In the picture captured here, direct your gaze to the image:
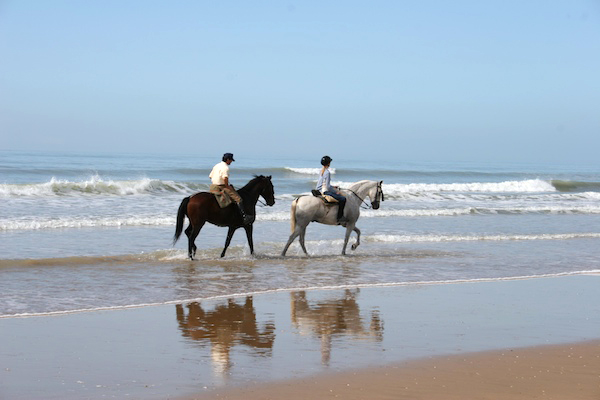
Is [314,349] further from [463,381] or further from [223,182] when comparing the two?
[223,182]

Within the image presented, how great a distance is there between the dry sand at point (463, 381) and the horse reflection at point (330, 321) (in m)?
0.73

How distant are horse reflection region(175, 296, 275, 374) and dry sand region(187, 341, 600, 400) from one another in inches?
38.0

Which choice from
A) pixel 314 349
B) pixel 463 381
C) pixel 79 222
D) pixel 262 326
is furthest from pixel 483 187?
pixel 463 381

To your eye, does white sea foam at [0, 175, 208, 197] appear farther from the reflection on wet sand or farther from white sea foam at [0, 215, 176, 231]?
the reflection on wet sand

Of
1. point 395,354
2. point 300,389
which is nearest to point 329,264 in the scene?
point 395,354

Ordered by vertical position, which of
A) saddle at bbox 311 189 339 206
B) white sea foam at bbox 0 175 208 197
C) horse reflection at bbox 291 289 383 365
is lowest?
horse reflection at bbox 291 289 383 365

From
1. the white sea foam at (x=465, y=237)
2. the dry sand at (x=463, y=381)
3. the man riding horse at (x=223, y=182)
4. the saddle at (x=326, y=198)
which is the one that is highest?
the man riding horse at (x=223, y=182)

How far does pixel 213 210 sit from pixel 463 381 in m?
8.85

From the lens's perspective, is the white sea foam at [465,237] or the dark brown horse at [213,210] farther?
the white sea foam at [465,237]

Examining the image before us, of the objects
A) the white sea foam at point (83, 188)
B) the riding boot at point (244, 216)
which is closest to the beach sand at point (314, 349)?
the riding boot at point (244, 216)

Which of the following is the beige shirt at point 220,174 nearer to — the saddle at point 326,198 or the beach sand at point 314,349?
the saddle at point 326,198

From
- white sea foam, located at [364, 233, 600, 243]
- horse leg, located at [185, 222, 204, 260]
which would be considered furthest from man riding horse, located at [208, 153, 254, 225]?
white sea foam, located at [364, 233, 600, 243]

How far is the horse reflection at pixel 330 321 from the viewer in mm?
8484

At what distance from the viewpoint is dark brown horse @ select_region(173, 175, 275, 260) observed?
48.3 feet
